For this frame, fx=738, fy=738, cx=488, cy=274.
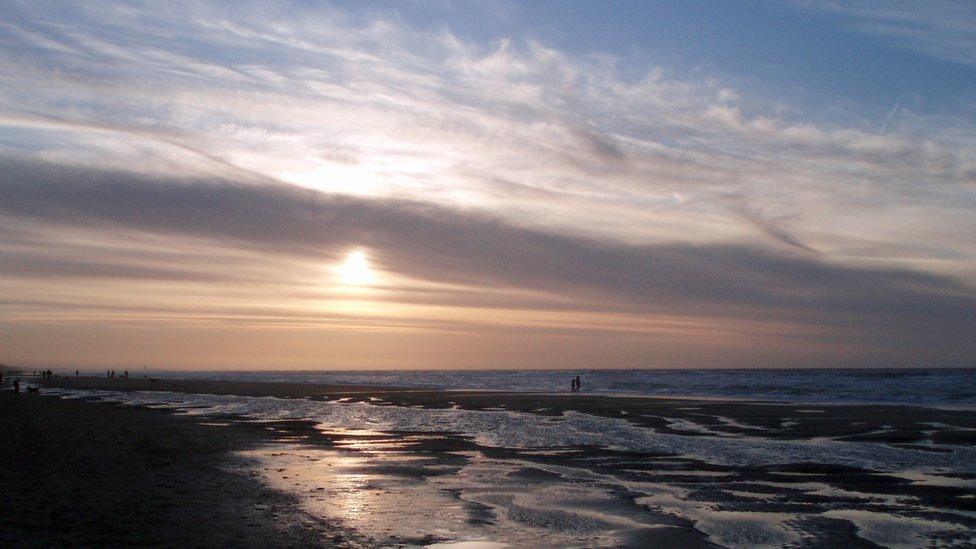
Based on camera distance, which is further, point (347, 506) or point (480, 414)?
point (480, 414)

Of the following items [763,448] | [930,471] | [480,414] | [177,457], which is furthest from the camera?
[480,414]

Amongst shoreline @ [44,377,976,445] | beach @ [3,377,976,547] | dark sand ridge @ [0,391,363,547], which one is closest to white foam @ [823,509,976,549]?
beach @ [3,377,976,547]

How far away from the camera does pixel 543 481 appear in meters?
17.9

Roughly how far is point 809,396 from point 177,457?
54.7 m

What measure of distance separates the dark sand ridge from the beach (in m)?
0.08

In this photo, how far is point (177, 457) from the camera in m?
20.8

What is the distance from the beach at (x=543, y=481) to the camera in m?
12.4

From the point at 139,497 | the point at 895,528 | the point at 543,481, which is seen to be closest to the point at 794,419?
the point at 543,481

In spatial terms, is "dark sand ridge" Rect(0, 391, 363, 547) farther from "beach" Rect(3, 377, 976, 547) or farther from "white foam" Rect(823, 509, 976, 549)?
"white foam" Rect(823, 509, 976, 549)

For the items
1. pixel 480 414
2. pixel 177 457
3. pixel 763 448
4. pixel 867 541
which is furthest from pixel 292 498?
pixel 480 414

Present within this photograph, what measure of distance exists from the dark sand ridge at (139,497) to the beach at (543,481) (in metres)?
0.08

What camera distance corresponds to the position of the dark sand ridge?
36.7 feet

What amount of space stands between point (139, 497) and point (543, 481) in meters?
8.90

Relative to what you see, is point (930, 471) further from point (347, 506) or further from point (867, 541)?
point (347, 506)
